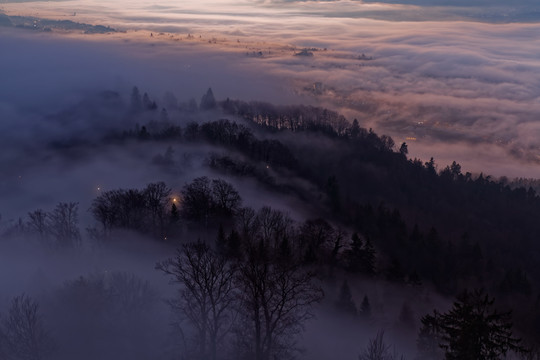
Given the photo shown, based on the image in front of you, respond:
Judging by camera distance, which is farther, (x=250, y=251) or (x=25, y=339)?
(x=250, y=251)

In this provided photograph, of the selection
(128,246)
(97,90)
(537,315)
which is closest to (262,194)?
(128,246)

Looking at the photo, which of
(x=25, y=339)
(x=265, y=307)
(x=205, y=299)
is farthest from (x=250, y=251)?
(x=25, y=339)

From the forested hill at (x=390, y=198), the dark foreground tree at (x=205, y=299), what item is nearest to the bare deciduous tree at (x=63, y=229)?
the dark foreground tree at (x=205, y=299)

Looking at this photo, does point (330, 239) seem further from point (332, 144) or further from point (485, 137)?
point (485, 137)

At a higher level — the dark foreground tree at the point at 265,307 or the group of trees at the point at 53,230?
the dark foreground tree at the point at 265,307

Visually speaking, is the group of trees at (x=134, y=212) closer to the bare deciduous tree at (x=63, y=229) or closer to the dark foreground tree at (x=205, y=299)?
the bare deciduous tree at (x=63, y=229)

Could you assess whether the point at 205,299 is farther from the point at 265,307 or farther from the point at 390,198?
the point at 390,198
